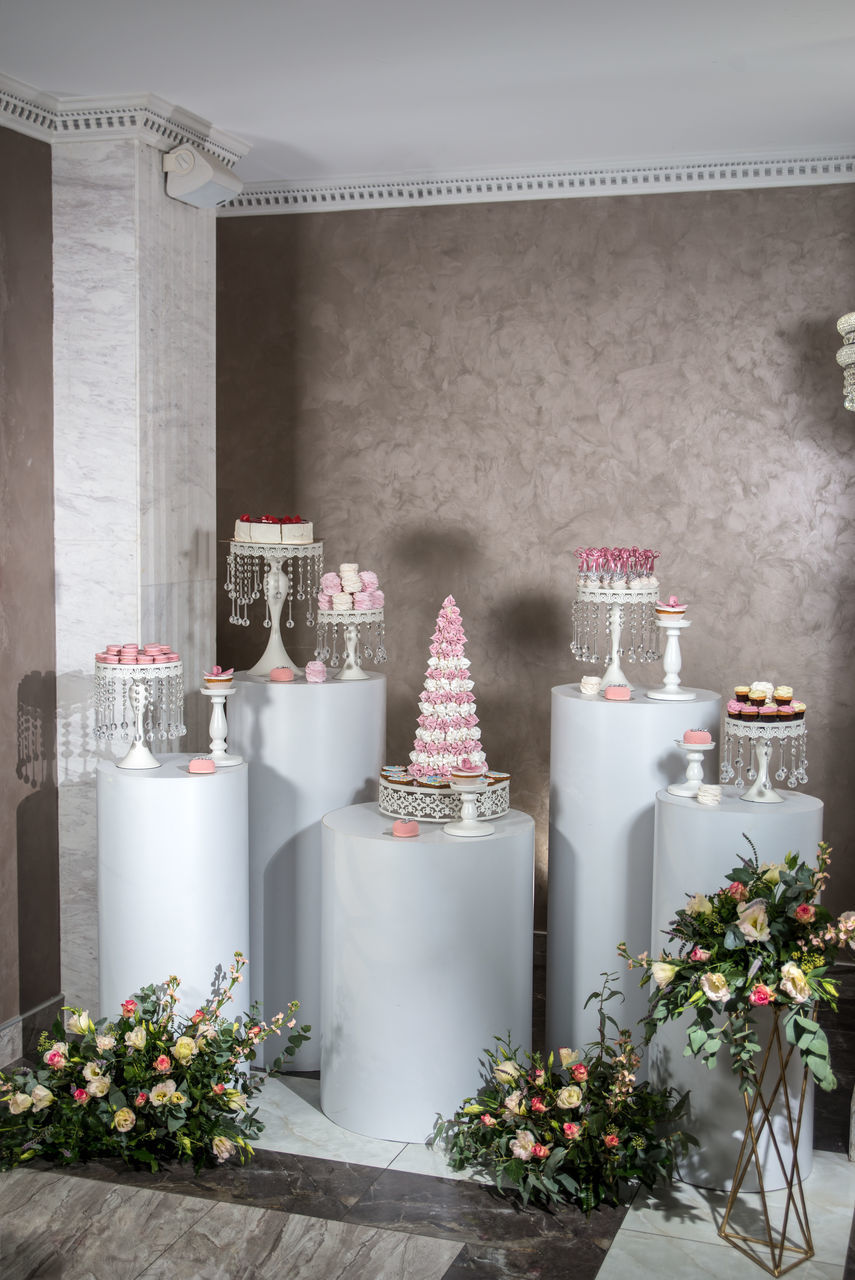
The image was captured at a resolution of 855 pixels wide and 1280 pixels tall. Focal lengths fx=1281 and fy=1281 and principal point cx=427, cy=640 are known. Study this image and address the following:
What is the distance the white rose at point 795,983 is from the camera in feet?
9.78

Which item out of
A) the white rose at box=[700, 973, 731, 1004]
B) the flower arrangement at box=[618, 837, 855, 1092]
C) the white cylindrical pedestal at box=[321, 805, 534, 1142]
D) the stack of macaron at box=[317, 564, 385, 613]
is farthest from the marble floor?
the stack of macaron at box=[317, 564, 385, 613]

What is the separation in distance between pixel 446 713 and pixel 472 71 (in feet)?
6.49

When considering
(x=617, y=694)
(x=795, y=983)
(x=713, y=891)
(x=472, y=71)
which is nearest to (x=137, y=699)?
(x=617, y=694)

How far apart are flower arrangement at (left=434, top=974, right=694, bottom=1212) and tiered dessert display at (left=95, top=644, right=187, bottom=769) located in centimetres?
139

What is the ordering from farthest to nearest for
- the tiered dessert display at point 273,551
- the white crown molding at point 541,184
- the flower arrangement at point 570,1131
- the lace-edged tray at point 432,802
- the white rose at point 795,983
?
the white crown molding at point 541,184, the tiered dessert display at point 273,551, the lace-edged tray at point 432,802, the flower arrangement at point 570,1131, the white rose at point 795,983

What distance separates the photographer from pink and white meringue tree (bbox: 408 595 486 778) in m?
3.95

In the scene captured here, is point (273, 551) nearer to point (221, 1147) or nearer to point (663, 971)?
point (221, 1147)

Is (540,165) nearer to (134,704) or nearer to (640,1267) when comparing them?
(134,704)

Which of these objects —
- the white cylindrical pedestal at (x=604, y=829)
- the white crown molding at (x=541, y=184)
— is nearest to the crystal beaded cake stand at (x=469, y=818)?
the white cylindrical pedestal at (x=604, y=829)

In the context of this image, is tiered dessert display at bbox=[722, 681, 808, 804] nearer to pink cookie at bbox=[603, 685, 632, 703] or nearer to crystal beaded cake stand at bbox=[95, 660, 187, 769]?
pink cookie at bbox=[603, 685, 632, 703]

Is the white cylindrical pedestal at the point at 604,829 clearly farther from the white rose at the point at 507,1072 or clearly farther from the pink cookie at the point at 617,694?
the white rose at the point at 507,1072

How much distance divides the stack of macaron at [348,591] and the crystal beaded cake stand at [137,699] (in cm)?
66

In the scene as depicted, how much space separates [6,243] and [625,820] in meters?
2.71

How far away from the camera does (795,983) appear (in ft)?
9.79
